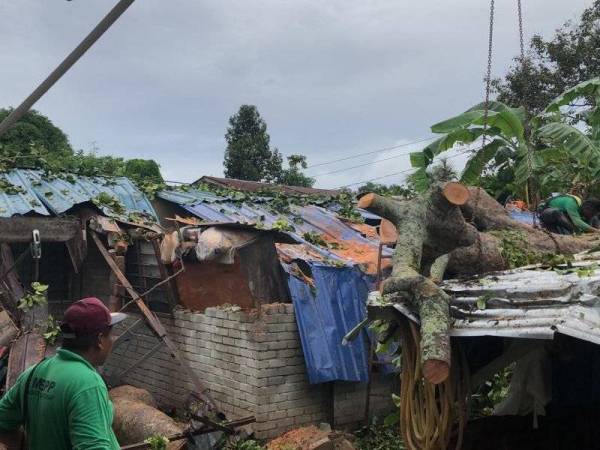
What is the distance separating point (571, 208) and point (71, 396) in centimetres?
682

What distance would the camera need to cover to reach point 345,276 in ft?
28.2

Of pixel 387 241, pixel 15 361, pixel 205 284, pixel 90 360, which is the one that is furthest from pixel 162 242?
pixel 90 360

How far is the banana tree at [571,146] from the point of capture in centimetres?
931

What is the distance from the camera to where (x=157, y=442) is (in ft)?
21.0

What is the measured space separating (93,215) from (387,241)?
191 inches

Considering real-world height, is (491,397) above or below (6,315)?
below

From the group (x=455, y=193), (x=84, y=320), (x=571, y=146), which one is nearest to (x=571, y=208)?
(x=571, y=146)

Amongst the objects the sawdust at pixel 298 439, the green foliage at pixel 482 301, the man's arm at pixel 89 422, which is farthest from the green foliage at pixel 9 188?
the man's arm at pixel 89 422

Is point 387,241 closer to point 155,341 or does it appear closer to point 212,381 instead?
point 212,381

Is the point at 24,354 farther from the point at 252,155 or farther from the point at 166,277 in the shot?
the point at 252,155

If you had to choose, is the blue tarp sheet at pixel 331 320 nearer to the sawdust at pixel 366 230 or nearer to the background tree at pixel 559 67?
the sawdust at pixel 366 230

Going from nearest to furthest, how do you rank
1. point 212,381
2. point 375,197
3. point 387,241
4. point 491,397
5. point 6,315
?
point 375,197, point 387,241, point 491,397, point 6,315, point 212,381

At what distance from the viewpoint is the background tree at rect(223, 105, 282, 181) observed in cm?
2919

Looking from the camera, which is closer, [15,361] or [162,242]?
[15,361]
